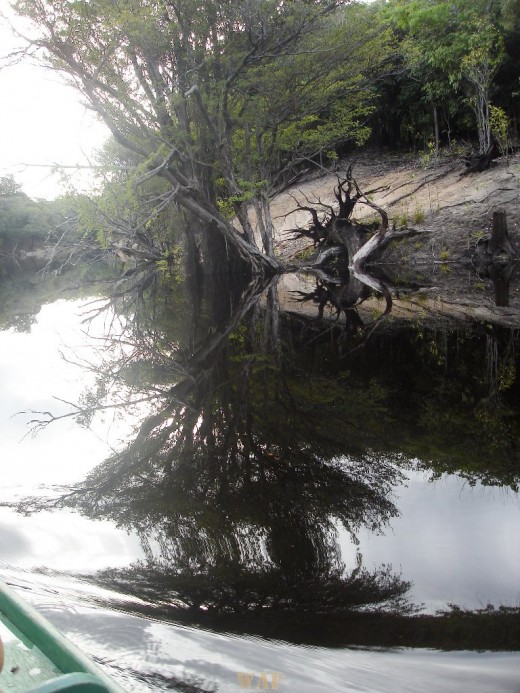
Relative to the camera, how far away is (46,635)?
1.70 meters

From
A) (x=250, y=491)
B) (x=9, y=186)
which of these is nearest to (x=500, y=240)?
(x=250, y=491)

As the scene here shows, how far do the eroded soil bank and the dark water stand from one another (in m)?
3.31

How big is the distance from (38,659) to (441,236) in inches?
808

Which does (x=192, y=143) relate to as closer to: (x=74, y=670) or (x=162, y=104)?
(x=162, y=104)

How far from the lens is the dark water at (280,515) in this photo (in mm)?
2170

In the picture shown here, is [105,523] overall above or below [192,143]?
below

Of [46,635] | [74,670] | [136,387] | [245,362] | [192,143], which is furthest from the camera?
[192,143]

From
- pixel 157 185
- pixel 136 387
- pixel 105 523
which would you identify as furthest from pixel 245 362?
pixel 157 185

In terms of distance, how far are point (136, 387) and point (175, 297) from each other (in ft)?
35.8

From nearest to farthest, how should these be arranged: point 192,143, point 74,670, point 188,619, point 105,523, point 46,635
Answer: point 74,670 → point 46,635 → point 188,619 → point 105,523 → point 192,143

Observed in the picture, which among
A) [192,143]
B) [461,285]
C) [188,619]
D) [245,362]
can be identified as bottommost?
[188,619]

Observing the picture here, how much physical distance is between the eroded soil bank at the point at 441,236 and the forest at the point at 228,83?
68.7 inches

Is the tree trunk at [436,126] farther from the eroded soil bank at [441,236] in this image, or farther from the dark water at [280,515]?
the dark water at [280,515]

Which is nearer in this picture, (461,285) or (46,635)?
(46,635)
